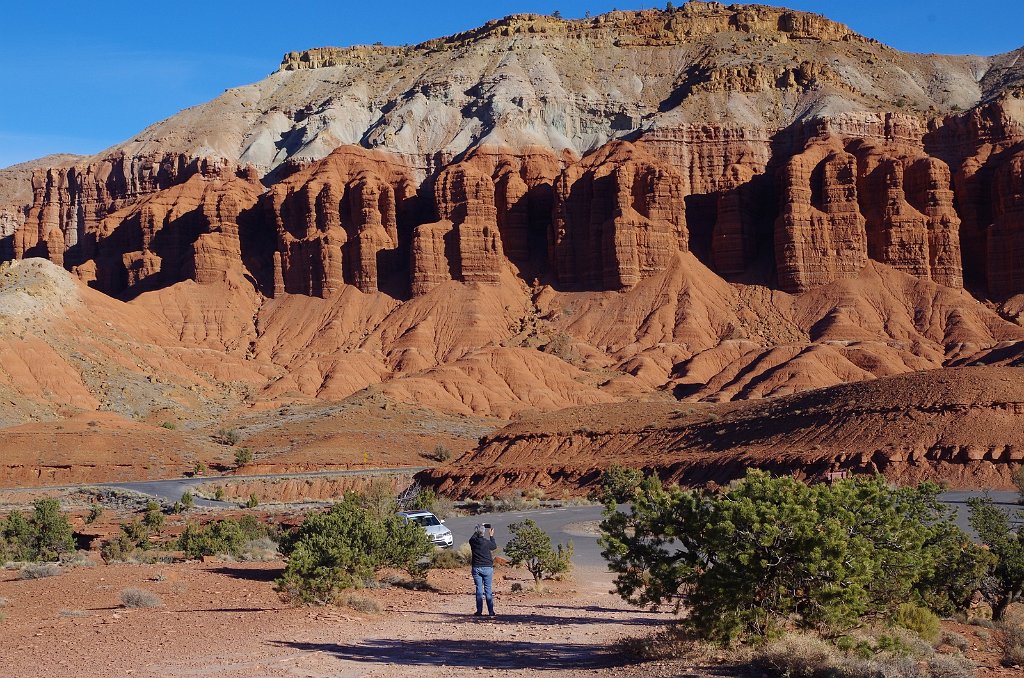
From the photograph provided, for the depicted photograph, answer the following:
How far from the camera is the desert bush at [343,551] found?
18125mm

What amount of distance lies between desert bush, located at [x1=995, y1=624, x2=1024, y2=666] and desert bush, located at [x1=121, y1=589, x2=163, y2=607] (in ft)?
39.8

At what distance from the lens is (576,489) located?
2151 inches

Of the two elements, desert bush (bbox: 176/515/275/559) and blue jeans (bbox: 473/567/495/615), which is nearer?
blue jeans (bbox: 473/567/495/615)

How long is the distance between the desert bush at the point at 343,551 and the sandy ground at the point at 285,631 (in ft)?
1.39

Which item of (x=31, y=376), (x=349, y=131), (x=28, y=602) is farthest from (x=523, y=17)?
(x=28, y=602)

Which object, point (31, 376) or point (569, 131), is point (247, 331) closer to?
point (31, 376)

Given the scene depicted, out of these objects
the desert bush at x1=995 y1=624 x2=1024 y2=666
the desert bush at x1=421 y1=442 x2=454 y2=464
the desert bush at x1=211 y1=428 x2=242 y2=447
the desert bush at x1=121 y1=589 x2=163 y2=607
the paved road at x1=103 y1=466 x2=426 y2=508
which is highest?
the desert bush at x1=211 y1=428 x2=242 y2=447

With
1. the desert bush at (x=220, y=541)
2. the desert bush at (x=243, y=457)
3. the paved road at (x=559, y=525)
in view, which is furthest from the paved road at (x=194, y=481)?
the desert bush at (x=220, y=541)

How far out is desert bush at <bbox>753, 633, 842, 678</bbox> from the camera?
11.8 m

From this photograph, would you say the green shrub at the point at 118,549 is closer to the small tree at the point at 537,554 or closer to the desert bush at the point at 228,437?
the small tree at the point at 537,554

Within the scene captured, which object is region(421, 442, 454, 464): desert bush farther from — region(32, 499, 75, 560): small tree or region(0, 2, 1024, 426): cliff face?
region(32, 499, 75, 560): small tree

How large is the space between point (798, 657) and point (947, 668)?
1.46 meters

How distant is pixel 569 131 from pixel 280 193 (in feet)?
123

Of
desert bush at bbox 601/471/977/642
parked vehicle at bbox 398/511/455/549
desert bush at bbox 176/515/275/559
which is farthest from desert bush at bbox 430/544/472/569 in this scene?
desert bush at bbox 601/471/977/642
